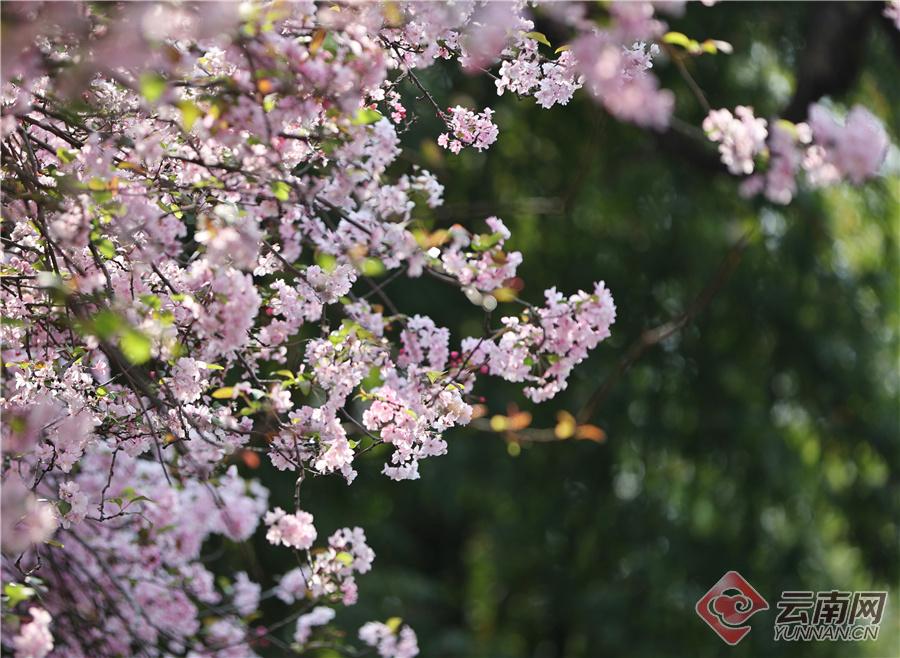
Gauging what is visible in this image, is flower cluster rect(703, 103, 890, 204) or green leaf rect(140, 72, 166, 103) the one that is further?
flower cluster rect(703, 103, 890, 204)

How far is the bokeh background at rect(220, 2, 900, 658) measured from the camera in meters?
6.80

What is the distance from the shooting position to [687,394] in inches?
279

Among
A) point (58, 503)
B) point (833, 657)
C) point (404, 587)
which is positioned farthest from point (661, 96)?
point (833, 657)

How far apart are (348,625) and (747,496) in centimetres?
269

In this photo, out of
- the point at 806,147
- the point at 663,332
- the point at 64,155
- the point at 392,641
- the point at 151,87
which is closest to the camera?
the point at 151,87

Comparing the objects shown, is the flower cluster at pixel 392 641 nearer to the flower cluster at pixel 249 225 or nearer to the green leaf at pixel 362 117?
the flower cluster at pixel 249 225

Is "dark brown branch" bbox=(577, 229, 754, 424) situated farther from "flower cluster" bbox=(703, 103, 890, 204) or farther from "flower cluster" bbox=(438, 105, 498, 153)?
"flower cluster" bbox=(703, 103, 890, 204)

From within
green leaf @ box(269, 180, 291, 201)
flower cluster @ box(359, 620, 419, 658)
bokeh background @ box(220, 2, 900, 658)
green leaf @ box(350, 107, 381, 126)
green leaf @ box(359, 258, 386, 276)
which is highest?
green leaf @ box(350, 107, 381, 126)

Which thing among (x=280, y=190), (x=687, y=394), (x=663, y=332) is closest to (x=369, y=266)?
(x=280, y=190)

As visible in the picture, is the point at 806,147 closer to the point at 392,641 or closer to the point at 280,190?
the point at 280,190

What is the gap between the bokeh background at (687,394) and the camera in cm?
680

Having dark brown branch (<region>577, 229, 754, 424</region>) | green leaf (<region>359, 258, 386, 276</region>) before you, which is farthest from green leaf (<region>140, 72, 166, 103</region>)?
dark brown branch (<region>577, 229, 754, 424</region>)

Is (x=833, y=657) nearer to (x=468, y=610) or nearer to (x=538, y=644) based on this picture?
(x=538, y=644)

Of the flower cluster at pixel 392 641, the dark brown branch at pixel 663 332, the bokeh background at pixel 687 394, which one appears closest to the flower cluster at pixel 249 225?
the flower cluster at pixel 392 641
